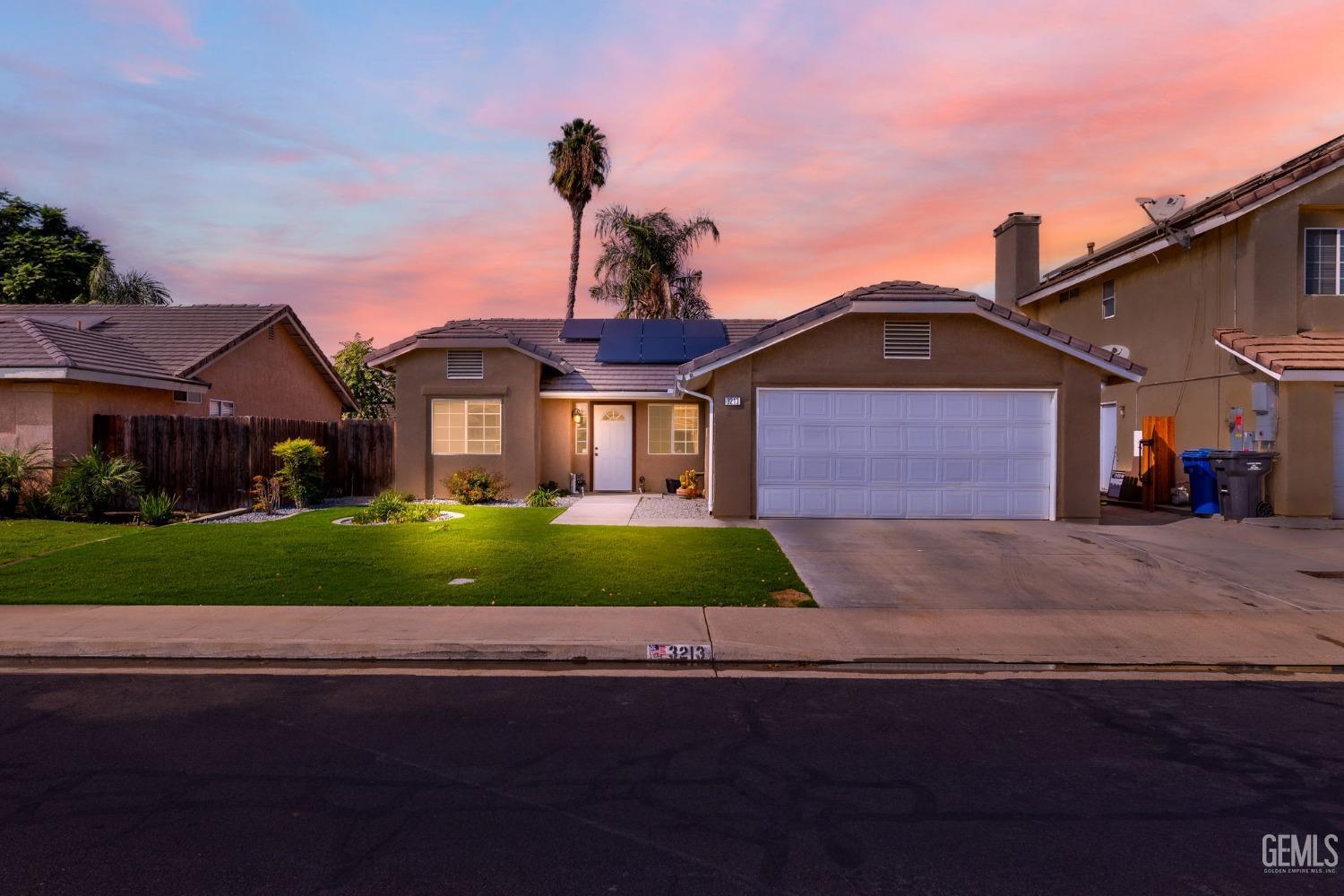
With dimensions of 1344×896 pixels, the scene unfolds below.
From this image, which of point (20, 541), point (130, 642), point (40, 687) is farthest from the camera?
point (20, 541)

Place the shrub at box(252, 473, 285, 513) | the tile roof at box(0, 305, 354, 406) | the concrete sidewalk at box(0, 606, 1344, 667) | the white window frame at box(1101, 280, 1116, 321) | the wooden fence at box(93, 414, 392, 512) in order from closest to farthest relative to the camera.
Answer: the concrete sidewalk at box(0, 606, 1344, 667) → the tile roof at box(0, 305, 354, 406) → the wooden fence at box(93, 414, 392, 512) → the shrub at box(252, 473, 285, 513) → the white window frame at box(1101, 280, 1116, 321)

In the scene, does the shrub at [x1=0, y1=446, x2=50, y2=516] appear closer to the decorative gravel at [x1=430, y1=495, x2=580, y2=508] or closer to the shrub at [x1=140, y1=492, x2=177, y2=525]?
the shrub at [x1=140, y1=492, x2=177, y2=525]

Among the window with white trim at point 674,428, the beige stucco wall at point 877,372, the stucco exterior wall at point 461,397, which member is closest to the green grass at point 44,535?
the stucco exterior wall at point 461,397

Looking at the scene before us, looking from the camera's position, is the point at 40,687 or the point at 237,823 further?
the point at 40,687

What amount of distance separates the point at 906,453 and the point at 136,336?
21.0 metres

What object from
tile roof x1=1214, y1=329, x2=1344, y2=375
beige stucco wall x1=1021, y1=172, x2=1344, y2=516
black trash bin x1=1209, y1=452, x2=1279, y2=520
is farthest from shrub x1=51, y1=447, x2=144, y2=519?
beige stucco wall x1=1021, y1=172, x2=1344, y2=516

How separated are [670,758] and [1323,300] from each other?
18.3 meters

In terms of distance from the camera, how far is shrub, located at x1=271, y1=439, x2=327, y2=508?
58.2 feet

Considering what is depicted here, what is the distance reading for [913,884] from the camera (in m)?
3.61

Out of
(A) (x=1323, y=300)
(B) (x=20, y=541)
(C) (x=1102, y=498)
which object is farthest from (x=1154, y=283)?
(B) (x=20, y=541)

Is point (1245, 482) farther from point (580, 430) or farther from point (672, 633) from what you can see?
point (580, 430)

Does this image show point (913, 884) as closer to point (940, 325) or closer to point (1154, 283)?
point (940, 325)

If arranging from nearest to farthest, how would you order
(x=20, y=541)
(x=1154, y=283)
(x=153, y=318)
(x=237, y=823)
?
(x=237, y=823) → (x=20, y=541) → (x=1154, y=283) → (x=153, y=318)

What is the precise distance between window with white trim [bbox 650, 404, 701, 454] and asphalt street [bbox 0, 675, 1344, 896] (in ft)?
49.5
